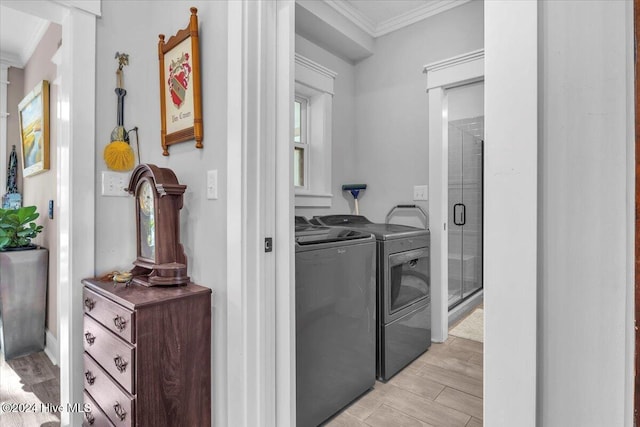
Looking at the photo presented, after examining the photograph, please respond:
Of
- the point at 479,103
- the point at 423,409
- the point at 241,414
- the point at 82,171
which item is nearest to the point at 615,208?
the point at 241,414

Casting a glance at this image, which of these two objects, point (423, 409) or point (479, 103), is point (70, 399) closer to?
point (423, 409)

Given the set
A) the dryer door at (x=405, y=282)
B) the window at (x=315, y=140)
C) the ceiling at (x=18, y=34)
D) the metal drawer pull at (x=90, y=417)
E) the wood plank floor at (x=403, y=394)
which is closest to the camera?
the metal drawer pull at (x=90, y=417)

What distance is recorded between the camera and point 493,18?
0.66 m

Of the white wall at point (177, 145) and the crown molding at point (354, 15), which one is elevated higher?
the crown molding at point (354, 15)

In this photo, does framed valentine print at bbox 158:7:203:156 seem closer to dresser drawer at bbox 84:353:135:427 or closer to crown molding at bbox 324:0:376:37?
dresser drawer at bbox 84:353:135:427

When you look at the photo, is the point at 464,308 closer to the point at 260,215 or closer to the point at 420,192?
the point at 420,192

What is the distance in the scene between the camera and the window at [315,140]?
2.95 m

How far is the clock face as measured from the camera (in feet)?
4.99

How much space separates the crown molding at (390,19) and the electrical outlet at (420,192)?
1.42 meters

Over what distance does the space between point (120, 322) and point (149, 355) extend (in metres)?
0.17

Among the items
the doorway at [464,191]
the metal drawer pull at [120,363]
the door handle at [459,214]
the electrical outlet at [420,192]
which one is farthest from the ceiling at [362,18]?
the metal drawer pull at [120,363]

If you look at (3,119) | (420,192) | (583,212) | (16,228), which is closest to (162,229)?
(583,212)

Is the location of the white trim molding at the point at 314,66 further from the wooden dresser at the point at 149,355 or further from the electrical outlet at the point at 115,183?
the wooden dresser at the point at 149,355

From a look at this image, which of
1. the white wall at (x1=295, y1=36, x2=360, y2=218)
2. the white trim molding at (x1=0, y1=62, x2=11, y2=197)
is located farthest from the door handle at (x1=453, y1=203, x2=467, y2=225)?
the white trim molding at (x1=0, y1=62, x2=11, y2=197)
